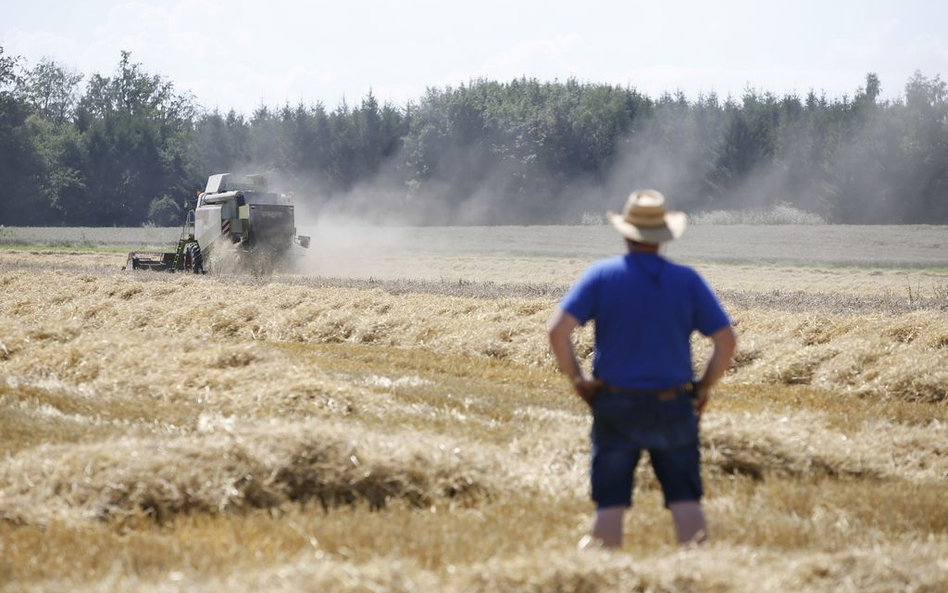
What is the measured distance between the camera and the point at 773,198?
76.9 m

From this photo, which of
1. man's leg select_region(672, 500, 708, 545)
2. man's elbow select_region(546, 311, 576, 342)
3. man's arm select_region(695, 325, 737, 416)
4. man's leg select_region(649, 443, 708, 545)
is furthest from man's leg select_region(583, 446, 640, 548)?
man's elbow select_region(546, 311, 576, 342)

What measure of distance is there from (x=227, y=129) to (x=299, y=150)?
9.50m

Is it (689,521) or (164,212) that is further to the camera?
(164,212)

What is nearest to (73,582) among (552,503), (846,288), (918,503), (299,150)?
(552,503)

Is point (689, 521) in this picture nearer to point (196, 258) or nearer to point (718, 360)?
point (718, 360)

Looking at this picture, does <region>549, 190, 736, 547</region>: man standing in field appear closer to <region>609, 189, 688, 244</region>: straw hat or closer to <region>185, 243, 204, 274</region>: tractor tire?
<region>609, 189, 688, 244</region>: straw hat

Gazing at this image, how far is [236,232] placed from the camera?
3122cm

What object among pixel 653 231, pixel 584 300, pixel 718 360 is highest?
pixel 653 231

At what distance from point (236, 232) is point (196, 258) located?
7.10 feet

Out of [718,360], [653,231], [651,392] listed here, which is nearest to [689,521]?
[651,392]

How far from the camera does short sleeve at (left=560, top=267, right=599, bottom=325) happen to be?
496 centimetres

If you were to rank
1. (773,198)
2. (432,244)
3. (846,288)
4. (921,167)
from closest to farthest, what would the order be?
(846,288), (432,244), (921,167), (773,198)

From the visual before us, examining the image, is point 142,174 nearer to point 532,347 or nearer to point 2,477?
point 532,347

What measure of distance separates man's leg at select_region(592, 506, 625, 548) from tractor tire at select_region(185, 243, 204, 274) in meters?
28.7
